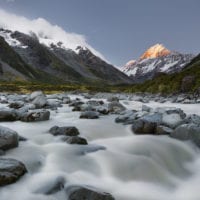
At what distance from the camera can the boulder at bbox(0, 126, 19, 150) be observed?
11445mm

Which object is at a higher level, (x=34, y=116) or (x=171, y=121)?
(x=171, y=121)

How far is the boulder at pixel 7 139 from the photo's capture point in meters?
11.4

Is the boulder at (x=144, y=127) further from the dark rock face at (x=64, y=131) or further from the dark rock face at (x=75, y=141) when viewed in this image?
the dark rock face at (x=75, y=141)

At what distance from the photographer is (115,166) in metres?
11.1

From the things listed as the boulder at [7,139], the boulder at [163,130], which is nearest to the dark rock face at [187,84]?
the boulder at [163,130]

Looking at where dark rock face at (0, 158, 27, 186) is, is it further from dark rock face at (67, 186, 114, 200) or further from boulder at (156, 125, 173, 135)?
boulder at (156, 125, 173, 135)

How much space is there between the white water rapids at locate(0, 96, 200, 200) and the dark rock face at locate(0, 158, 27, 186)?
0.16m

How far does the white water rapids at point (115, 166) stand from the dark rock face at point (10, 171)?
0.16 metres

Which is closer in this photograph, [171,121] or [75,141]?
[75,141]

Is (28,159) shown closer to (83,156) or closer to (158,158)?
(83,156)

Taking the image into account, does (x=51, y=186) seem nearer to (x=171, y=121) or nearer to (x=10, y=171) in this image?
(x=10, y=171)

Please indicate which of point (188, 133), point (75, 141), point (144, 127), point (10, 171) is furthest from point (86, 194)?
point (144, 127)

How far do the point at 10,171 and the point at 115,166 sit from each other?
11.8ft

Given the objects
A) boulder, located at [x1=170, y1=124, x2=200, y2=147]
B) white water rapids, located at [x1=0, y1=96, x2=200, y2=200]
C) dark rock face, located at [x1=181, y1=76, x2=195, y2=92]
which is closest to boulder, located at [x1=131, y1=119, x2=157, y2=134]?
white water rapids, located at [x1=0, y1=96, x2=200, y2=200]
